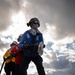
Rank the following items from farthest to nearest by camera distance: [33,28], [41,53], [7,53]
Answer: [7,53] < [33,28] < [41,53]

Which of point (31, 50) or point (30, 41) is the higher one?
point (30, 41)

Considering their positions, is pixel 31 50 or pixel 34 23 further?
pixel 34 23

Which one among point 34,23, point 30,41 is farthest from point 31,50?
point 34,23

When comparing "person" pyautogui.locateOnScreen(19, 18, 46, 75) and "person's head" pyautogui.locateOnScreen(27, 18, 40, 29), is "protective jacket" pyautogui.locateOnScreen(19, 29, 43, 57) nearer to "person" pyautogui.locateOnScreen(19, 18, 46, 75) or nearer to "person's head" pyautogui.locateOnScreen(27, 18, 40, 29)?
"person" pyautogui.locateOnScreen(19, 18, 46, 75)

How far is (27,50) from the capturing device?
263 inches

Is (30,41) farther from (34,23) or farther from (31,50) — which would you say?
(34,23)

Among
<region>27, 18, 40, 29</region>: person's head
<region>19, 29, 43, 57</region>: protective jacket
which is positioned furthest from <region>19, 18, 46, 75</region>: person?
<region>27, 18, 40, 29</region>: person's head

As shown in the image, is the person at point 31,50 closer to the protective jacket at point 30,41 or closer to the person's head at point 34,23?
the protective jacket at point 30,41

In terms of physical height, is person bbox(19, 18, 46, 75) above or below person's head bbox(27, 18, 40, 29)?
below

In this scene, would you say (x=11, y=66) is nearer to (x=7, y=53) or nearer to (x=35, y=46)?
(x=7, y=53)

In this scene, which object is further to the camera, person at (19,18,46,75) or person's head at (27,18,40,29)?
person's head at (27,18,40,29)

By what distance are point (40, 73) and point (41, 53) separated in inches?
22.9

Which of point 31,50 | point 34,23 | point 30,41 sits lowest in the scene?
point 31,50

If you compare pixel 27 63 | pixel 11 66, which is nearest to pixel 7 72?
pixel 11 66
